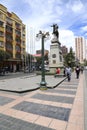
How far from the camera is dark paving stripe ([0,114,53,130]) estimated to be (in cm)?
496

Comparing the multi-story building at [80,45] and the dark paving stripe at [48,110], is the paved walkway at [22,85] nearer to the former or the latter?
the dark paving stripe at [48,110]

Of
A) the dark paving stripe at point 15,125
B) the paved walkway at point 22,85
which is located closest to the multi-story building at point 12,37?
the paved walkway at point 22,85

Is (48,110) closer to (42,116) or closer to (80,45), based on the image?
(42,116)


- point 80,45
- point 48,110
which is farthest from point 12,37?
point 80,45

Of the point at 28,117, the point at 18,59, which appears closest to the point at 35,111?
the point at 28,117

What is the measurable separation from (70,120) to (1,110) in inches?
114

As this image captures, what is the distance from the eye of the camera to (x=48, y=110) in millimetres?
6820

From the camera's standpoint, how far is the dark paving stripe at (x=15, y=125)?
4.96m

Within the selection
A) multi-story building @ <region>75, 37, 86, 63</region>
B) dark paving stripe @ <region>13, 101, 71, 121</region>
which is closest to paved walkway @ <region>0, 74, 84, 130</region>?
dark paving stripe @ <region>13, 101, 71, 121</region>

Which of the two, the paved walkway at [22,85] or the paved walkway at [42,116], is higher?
the paved walkway at [22,85]

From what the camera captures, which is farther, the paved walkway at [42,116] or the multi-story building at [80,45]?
the multi-story building at [80,45]

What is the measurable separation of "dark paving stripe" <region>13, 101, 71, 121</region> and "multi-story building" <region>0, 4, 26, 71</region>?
4152 cm

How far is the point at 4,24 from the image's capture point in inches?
1912

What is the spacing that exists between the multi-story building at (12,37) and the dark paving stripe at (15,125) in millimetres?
42933
